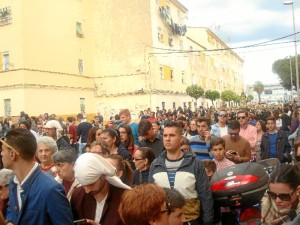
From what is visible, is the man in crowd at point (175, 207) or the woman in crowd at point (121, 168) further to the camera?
the woman in crowd at point (121, 168)

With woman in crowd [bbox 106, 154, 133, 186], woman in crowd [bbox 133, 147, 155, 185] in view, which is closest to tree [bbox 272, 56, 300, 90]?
woman in crowd [bbox 133, 147, 155, 185]

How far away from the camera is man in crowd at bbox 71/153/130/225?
136 inches

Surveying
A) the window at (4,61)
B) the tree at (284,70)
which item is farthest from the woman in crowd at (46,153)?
the tree at (284,70)

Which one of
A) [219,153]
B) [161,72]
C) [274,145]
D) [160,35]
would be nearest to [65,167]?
[219,153]

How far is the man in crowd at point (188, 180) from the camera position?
4.49 metres

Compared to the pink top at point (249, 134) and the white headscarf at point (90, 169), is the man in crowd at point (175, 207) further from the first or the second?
the pink top at point (249, 134)

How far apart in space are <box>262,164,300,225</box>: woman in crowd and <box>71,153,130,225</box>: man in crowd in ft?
4.13

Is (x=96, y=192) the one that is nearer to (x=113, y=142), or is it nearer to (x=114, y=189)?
(x=114, y=189)

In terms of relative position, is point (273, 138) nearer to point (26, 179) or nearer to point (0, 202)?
point (0, 202)

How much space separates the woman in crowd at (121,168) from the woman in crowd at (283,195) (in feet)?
6.53

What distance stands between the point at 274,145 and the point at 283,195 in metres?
6.44

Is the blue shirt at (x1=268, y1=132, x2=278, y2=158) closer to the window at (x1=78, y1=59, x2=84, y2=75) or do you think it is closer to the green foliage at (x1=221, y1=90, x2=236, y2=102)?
the window at (x1=78, y1=59, x2=84, y2=75)

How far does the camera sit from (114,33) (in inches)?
1540

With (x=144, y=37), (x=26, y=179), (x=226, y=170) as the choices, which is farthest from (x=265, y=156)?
(x=144, y=37)
